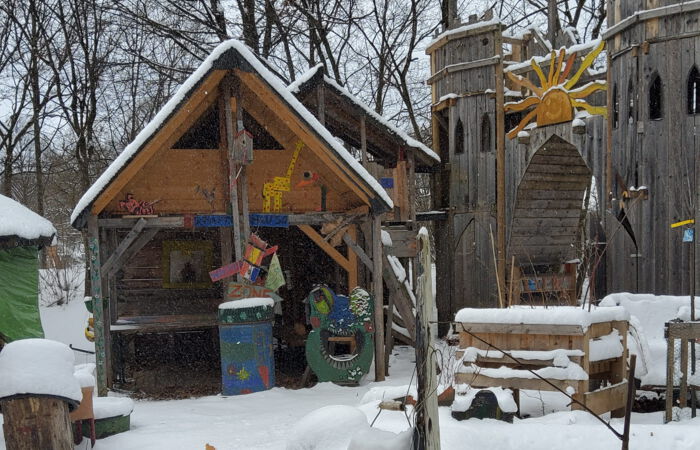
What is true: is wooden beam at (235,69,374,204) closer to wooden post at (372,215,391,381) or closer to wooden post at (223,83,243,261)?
wooden post at (223,83,243,261)

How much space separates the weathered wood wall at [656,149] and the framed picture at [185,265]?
7.58 meters

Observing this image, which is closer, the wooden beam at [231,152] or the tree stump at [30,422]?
the tree stump at [30,422]

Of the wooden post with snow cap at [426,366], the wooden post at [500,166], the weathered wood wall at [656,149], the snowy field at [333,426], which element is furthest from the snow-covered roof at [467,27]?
the wooden post with snow cap at [426,366]

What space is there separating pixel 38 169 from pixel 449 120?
13.8 metres

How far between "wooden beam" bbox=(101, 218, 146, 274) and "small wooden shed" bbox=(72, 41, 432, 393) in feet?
0.05

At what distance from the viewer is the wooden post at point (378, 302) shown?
10320 mm

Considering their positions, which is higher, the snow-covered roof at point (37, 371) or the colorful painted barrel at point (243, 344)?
the snow-covered roof at point (37, 371)

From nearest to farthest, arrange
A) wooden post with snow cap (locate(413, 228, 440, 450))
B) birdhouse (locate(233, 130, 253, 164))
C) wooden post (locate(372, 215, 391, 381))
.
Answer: wooden post with snow cap (locate(413, 228, 440, 450)) → birdhouse (locate(233, 130, 253, 164)) → wooden post (locate(372, 215, 391, 381))

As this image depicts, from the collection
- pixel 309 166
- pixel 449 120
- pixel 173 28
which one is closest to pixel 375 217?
pixel 309 166

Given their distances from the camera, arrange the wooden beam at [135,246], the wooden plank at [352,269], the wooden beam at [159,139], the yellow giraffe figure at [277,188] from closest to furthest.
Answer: the wooden beam at [159,139] → the wooden beam at [135,246] → the yellow giraffe figure at [277,188] → the wooden plank at [352,269]

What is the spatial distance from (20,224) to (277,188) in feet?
14.4

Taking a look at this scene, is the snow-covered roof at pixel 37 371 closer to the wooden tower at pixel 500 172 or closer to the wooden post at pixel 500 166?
the wooden post at pixel 500 166

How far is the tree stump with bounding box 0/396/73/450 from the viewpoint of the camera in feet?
18.7

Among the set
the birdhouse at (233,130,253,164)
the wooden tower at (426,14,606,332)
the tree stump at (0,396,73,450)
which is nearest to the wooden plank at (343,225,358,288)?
the birdhouse at (233,130,253,164)
